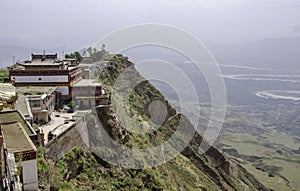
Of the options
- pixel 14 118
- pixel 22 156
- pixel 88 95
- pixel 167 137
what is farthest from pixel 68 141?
pixel 167 137

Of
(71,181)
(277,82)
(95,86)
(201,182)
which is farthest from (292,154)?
(277,82)

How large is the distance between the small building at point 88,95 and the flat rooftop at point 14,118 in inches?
319

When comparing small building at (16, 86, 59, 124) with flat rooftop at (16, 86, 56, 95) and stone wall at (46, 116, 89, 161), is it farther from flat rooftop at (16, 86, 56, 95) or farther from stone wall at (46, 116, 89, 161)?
stone wall at (46, 116, 89, 161)

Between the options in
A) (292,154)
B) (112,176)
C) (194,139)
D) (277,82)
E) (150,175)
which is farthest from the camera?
(277,82)

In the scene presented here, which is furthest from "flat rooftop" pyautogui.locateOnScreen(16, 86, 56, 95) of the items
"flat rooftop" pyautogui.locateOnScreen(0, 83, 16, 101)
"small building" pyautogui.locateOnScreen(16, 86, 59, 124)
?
"flat rooftop" pyautogui.locateOnScreen(0, 83, 16, 101)

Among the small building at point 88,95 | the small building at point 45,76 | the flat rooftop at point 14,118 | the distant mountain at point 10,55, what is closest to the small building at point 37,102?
the small building at point 45,76

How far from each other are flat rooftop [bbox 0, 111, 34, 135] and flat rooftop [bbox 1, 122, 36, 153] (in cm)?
109

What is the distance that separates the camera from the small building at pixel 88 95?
23.5 metres

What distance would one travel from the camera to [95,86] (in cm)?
2469

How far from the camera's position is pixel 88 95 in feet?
80.5

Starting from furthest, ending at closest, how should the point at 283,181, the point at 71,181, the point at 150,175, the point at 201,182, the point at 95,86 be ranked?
the point at 283,181
the point at 201,182
the point at 95,86
the point at 150,175
the point at 71,181

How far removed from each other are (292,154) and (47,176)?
77854 mm

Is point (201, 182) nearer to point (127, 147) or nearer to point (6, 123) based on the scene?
point (127, 147)

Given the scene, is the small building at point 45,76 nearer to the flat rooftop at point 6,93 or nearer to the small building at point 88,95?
the small building at point 88,95
